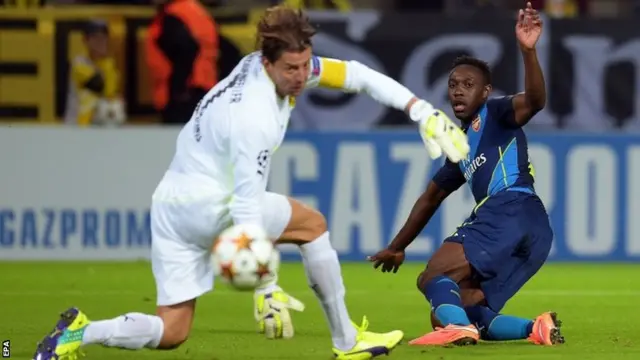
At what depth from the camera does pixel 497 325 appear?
29.6 ft

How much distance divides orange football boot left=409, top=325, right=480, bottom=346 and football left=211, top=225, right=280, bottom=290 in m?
1.82

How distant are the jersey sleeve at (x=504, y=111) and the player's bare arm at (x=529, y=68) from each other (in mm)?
41

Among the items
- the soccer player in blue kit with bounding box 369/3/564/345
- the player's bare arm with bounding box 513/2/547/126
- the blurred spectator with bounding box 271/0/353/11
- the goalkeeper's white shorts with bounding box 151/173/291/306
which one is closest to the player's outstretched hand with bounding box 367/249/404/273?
the soccer player in blue kit with bounding box 369/3/564/345

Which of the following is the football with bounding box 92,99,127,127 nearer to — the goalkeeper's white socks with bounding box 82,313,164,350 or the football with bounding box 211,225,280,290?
the goalkeeper's white socks with bounding box 82,313,164,350

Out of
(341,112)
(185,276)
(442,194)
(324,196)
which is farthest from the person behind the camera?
(341,112)

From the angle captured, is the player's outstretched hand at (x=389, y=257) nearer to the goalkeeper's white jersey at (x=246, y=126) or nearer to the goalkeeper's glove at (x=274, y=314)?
the goalkeeper's glove at (x=274, y=314)

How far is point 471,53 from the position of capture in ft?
54.5

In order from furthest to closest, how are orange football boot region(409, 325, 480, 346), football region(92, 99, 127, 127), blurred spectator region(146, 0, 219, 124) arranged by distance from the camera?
football region(92, 99, 127, 127)
blurred spectator region(146, 0, 219, 124)
orange football boot region(409, 325, 480, 346)

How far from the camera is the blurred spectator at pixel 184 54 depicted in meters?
16.1

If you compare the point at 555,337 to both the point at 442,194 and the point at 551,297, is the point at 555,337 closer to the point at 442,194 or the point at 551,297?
the point at 442,194

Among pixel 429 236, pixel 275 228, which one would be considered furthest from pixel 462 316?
pixel 429 236

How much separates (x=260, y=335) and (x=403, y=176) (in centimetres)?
531

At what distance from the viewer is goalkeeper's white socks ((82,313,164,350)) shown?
25.1 feet

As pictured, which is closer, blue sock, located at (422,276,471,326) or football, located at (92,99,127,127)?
blue sock, located at (422,276,471,326)
